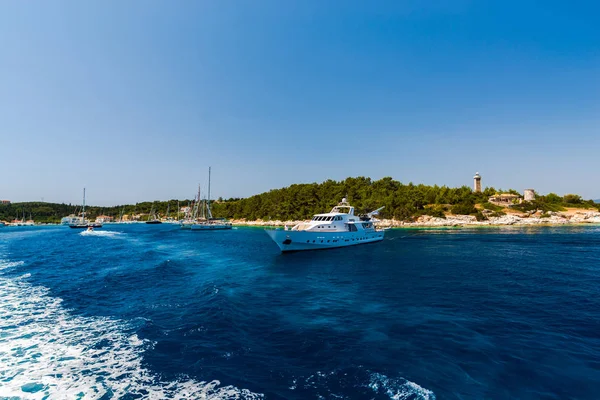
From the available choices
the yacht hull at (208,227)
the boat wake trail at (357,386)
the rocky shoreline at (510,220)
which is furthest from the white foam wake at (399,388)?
the yacht hull at (208,227)

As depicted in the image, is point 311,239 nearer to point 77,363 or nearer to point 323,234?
point 323,234

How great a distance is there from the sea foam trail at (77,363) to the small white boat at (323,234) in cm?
3071

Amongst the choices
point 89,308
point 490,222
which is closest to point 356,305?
point 89,308

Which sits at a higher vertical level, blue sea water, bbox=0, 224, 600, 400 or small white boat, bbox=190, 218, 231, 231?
small white boat, bbox=190, 218, 231, 231

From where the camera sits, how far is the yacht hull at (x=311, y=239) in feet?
152

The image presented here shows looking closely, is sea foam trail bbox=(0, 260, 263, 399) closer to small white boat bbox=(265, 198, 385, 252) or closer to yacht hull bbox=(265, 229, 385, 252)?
yacht hull bbox=(265, 229, 385, 252)

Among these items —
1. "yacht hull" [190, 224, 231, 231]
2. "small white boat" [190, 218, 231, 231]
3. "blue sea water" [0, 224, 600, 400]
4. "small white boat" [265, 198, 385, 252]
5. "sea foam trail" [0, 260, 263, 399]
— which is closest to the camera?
"sea foam trail" [0, 260, 263, 399]

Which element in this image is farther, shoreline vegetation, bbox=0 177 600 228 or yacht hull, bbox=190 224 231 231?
shoreline vegetation, bbox=0 177 600 228

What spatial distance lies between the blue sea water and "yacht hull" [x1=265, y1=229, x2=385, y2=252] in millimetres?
17710

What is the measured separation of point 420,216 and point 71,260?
139 m

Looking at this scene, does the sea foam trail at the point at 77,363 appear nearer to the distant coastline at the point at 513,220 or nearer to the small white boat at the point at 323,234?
the small white boat at the point at 323,234

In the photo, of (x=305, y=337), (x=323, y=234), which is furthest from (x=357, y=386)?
(x=323, y=234)

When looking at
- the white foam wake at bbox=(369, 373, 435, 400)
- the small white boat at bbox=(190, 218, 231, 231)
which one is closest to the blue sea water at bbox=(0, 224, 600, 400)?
the white foam wake at bbox=(369, 373, 435, 400)

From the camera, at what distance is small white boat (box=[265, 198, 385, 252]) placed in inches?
1853
